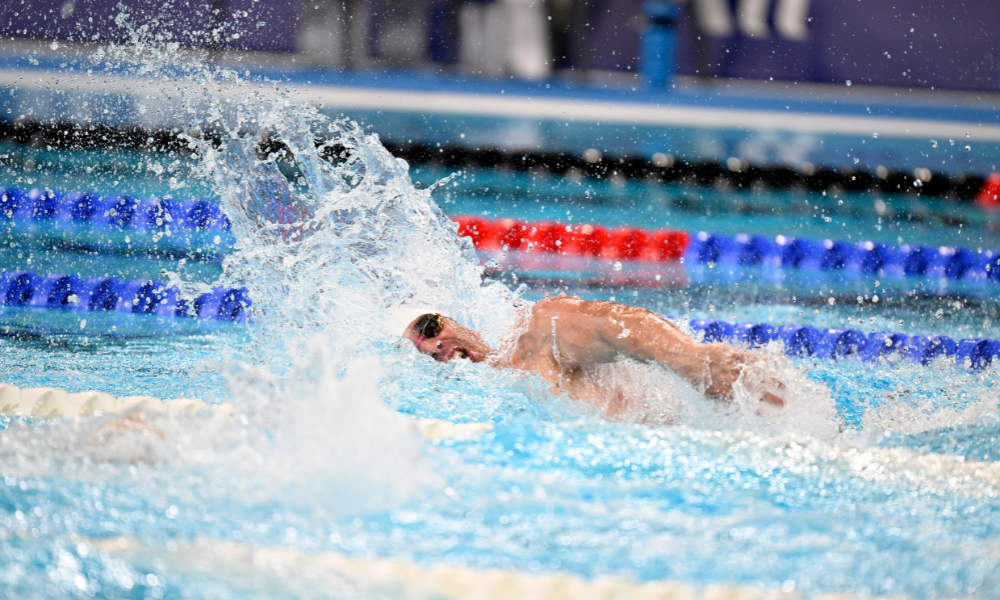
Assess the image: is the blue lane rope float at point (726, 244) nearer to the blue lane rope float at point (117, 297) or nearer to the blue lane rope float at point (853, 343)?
the blue lane rope float at point (117, 297)

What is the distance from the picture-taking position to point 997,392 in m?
A: 2.69

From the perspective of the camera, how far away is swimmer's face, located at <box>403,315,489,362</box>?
2.61 meters

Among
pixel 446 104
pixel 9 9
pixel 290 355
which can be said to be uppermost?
pixel 9 9

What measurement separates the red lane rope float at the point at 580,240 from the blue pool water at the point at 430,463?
159cm

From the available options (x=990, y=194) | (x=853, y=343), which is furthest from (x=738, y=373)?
(x=990, y=194)

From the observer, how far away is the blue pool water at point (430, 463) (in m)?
1.59

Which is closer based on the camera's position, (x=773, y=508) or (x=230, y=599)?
(x=230, y=599)

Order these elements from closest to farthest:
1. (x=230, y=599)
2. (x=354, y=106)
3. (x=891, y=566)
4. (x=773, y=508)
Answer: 1. (x=230, y=599)
2. (x=891, y=566)
3. (x=773, y=508)
4. (x=354, y=106)

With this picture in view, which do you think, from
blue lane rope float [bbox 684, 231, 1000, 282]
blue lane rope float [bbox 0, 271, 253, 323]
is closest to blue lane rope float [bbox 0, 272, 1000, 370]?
blue lane rope float [bbox 0, 271, 253, 323]

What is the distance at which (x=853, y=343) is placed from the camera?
3.56 meters

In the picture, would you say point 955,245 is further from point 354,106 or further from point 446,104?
point 354,106

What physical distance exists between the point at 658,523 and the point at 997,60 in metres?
6.22

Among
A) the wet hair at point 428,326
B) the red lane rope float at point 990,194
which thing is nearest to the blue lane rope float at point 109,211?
the wet hair at point 428,326

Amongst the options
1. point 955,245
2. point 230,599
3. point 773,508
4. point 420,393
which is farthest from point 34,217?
point 955,245
